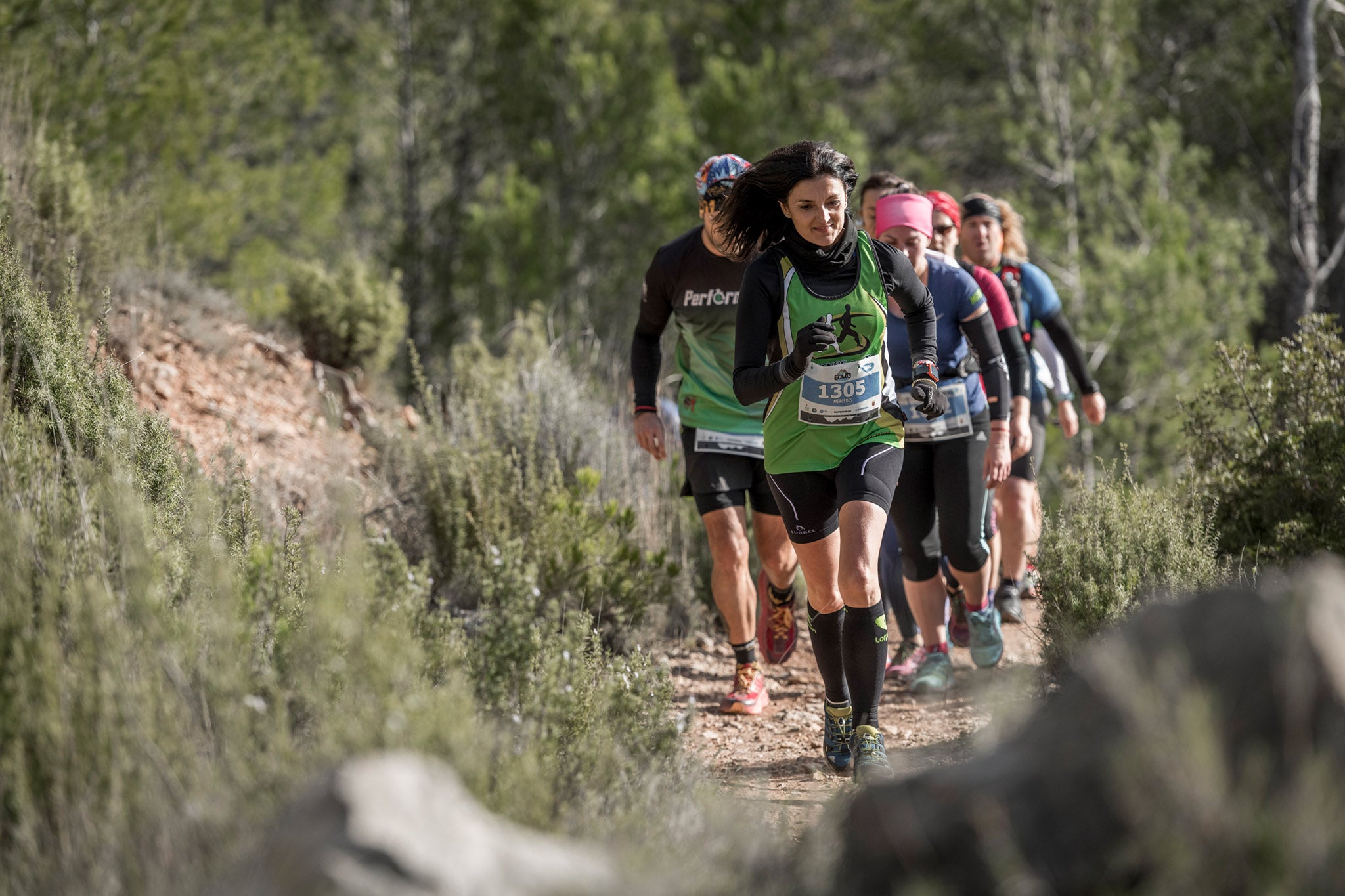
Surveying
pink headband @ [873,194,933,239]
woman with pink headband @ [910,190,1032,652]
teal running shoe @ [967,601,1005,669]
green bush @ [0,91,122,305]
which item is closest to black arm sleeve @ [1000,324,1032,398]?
woman with pink headband @ [910,190,1032,652]

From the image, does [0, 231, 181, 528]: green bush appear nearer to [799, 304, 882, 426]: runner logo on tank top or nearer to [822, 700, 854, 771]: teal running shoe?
[799, 304, 882, 426]: runner logo on tank top

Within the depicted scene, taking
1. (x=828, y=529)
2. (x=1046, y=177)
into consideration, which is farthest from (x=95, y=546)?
(x=1046, y=177)

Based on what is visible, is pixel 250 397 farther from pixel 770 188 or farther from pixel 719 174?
pixel 770 188

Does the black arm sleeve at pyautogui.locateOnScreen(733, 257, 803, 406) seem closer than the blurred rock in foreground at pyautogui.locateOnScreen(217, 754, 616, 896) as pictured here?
No

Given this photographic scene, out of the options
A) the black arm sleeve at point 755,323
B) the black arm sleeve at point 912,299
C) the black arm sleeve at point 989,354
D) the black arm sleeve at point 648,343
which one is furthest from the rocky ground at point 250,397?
the black arm sleeve at point 989,354

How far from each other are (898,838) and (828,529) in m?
1.83

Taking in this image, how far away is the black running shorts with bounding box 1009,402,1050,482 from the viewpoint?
518 cm

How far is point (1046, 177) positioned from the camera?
1388 cm

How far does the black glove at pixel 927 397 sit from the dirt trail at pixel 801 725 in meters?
0.86

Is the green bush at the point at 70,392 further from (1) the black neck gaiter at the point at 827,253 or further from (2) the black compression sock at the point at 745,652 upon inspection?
(2) the black compression sock at the point at 745,652

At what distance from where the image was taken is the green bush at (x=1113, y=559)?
12.6 feet

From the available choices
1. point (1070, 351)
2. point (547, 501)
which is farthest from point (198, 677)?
point (1070, 351)

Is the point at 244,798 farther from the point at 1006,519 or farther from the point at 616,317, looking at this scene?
the point at 616,317

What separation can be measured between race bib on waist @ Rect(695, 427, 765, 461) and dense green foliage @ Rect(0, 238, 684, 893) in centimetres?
105
